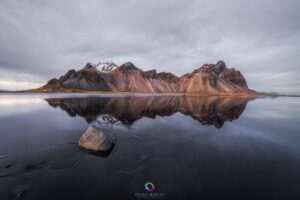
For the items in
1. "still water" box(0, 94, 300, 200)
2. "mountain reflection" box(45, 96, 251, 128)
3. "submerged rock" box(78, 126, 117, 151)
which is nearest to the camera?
"still water" box(0, 94, 300, 200)

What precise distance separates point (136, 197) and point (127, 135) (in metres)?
10.7

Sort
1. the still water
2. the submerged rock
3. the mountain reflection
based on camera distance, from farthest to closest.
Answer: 1. the mountain reflection
2. the submerged rock
3. the still water

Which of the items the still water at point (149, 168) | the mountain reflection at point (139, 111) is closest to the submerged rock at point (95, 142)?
the still water at point (149, 168)

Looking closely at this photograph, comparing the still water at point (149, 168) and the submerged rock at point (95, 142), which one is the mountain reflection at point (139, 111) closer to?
the still water at point (149, 168)

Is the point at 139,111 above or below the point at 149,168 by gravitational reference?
above

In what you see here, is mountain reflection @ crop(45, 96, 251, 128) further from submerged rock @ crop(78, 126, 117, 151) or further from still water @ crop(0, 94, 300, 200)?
submerged rock @ crop(78, 126, 117, 151)

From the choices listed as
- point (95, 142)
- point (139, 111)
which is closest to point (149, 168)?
point (95, 142)

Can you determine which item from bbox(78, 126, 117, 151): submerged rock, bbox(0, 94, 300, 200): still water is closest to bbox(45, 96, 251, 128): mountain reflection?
bbox(0, 94, 300, 200): still water

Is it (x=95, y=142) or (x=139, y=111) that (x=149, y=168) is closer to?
(x=95, y=142)

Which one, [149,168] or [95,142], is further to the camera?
[95,142]

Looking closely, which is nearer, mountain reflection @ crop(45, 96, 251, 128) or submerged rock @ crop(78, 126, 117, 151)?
submerged rock @ crop(78, 126, 117, 151)

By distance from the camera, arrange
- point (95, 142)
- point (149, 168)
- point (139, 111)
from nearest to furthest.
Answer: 1. point (149, 168)
2. point (95, 142)
3. point (139, 111)

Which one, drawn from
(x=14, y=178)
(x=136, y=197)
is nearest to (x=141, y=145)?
(x=136, y=197)

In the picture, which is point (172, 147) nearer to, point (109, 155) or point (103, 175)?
point (109, 155)
